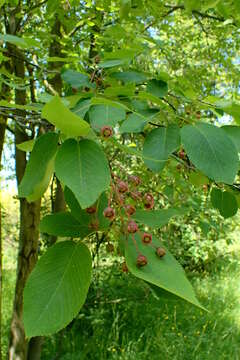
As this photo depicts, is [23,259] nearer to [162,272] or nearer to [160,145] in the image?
[160,145]

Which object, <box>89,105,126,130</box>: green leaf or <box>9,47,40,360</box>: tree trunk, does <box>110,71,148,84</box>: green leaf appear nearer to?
<box>89,105,126,130</box>: green leaf

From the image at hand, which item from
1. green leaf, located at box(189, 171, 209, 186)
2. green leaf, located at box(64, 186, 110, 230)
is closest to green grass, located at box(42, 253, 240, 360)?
green leaf, located at box(189, 171, 209, 186)

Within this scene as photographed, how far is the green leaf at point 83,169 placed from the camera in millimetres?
414

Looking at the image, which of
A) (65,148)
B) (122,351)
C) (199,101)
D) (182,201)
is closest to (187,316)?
(122,351)

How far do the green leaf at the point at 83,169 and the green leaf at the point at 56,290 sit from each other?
78mm

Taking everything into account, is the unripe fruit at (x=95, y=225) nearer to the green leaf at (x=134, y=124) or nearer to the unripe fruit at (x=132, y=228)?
the unripe fruit at (x=132, y=228)

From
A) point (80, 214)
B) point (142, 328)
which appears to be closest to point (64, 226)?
point (80, 214)

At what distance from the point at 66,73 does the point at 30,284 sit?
1.59ft

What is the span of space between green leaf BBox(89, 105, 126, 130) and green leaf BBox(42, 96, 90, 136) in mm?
113

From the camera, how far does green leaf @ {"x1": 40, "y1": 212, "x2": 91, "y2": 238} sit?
0.51m

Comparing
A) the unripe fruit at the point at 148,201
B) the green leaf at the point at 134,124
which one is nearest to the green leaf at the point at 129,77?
the green leaf at the point at 134,124

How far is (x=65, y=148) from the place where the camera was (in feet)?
1.49

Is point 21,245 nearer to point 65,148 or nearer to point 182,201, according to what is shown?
point 182,201

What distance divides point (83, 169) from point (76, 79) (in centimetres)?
40
